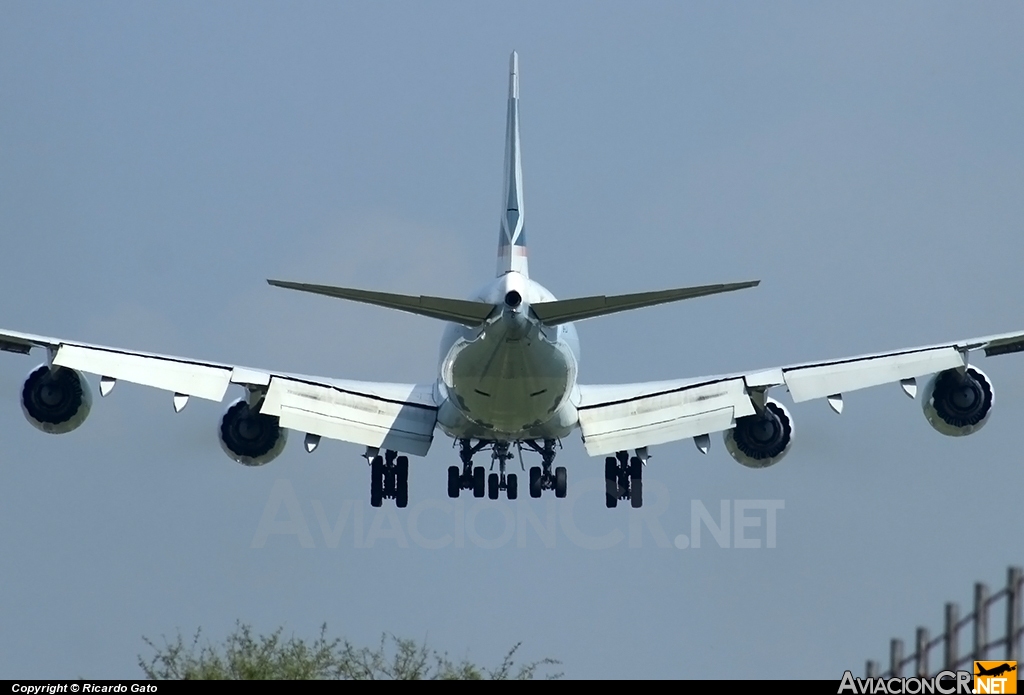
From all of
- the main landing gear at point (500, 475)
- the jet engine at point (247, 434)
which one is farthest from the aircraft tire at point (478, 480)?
the jet engine at point (247, 434)

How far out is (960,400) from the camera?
44031 mm

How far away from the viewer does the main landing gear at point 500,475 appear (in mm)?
46125

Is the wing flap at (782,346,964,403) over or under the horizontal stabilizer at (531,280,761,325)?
over

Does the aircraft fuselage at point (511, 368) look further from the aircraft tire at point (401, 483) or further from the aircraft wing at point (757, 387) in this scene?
the aircraft tire at point (401, 483)

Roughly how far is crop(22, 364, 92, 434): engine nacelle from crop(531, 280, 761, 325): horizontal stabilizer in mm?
10441

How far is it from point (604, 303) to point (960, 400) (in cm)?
1151

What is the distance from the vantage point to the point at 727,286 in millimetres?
33062

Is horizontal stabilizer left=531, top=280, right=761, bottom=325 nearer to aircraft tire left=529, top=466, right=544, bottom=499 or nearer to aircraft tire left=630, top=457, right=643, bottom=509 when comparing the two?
aircraft tire left=529, top=466, right=544, bottom=499

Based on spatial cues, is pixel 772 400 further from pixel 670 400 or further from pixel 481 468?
pixel 481 468

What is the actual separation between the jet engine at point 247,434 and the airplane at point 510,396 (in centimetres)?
3

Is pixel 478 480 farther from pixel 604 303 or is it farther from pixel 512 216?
pixel 604 303

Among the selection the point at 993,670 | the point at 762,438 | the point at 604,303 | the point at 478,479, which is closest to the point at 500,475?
the point at 478,479

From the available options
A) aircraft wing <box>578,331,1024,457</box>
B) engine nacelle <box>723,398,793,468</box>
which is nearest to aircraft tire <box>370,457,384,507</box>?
aircraft wing <box>578,331,1024,457</box>

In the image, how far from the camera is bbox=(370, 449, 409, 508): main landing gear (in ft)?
154
